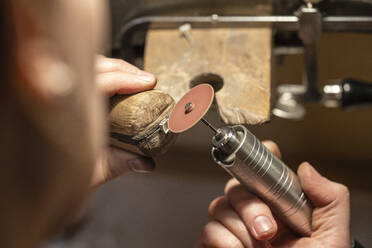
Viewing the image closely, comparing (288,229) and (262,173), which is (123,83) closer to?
(262,173)

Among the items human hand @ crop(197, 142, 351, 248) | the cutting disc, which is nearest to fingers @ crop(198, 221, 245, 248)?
human hand @ crop(197, 142, 351, 248)

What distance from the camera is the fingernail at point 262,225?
23.8 inches

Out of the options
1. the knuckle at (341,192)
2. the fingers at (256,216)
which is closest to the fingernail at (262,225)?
the fingers at (256,216)

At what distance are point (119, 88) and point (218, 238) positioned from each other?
0.27 m

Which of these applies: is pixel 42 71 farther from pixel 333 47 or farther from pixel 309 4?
pixel 333 47

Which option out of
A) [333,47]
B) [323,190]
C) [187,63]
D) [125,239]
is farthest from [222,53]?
[125,239]

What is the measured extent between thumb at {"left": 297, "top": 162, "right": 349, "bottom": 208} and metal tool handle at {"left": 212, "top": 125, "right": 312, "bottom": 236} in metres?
0.01

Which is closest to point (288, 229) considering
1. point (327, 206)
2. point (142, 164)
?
point (327, 206)

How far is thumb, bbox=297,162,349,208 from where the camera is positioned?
0.64 meters

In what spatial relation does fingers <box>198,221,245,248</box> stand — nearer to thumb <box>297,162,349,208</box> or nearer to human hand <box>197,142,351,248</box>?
human hand <box>197,142,351,248</box>

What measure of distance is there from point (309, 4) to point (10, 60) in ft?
2.03

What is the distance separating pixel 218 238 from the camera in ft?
2.17

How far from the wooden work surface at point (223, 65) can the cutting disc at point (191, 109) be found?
0.43ft

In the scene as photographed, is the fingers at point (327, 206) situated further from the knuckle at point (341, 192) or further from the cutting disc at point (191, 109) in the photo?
the cutting disc at point (191, 109)
